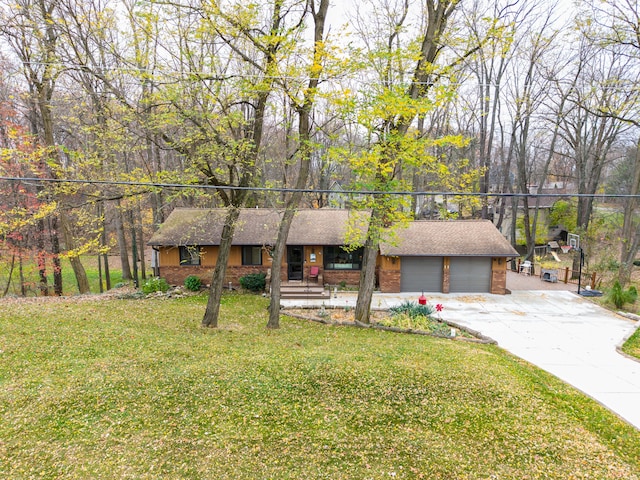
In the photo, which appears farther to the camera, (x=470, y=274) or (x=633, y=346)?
(x=470, y=274)

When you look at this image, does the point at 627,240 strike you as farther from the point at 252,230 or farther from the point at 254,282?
the point at 252,230

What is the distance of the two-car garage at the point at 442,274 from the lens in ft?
56.7

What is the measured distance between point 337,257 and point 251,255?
4.29m

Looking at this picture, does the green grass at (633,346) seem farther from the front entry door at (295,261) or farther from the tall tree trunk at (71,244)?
the tall tree trunk at (71,244)

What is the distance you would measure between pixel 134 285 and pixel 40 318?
817cm

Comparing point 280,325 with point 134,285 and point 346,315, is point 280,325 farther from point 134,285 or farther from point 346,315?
point 134,285

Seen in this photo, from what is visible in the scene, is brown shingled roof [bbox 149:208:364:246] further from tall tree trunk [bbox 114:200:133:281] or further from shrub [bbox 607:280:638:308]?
shrub [bbox 607:280:638:308]

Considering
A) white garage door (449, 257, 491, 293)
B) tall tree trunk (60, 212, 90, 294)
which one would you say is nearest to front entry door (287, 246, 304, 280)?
white garage door (449, 257, 491, 293)

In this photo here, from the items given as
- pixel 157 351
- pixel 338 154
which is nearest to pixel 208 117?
pixel 338 154

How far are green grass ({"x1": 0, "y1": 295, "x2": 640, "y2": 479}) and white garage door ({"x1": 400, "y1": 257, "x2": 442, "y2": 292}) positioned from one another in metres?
8.98

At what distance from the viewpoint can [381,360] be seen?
762cm

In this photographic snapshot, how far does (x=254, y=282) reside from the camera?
16.7 m

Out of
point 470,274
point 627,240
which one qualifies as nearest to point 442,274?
point 470,274

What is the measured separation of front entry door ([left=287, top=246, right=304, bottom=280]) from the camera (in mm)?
17703
